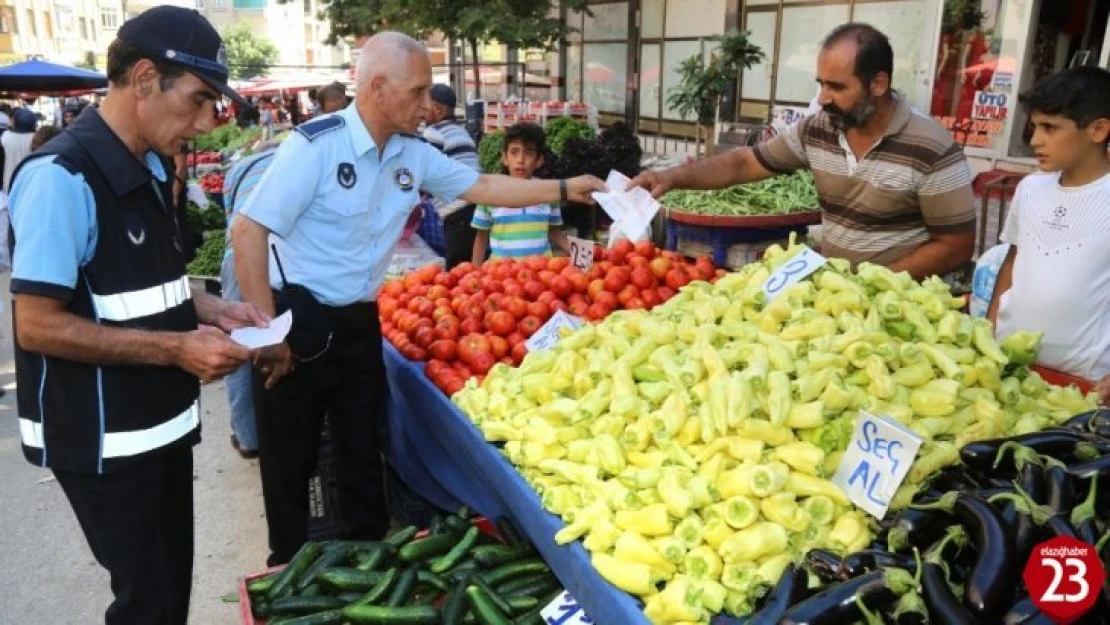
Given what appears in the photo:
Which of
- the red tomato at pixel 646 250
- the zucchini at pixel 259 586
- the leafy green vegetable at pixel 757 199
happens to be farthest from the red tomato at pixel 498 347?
the leafy green vegetable at pixel 757 199

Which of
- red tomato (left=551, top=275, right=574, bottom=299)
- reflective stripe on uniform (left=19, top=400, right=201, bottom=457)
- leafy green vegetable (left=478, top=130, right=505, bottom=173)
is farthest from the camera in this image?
leafy green vegetable (left=478, top=130, right=505, bottom=173)

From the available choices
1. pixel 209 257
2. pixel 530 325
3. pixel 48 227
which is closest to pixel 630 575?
pixel 48 227

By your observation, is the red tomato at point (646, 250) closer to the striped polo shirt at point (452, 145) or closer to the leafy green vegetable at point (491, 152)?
the striped polo shirt at point (452, 145)

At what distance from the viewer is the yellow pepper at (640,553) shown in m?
2.00

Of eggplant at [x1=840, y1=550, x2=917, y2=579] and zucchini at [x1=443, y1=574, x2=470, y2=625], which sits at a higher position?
eggplant at [x1=840, y1=550, x2=917, y2=579]

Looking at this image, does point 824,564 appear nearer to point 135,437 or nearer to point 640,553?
point 640,553

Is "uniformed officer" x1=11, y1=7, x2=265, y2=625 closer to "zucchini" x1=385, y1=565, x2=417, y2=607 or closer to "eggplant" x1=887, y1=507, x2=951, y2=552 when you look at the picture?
"zucchini" x1=385, y1=565, x2=417, y2=607

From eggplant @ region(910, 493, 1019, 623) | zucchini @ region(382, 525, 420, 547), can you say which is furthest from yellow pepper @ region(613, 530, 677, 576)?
zucchini @ region(382, 525, 420, 547)

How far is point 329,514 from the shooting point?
12.6 feet

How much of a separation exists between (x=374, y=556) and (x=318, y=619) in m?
0.32

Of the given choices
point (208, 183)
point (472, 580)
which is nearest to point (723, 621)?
point (472, 580)

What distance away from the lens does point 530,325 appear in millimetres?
3766

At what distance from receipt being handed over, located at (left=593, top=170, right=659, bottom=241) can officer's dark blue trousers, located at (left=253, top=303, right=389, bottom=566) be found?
115 cm

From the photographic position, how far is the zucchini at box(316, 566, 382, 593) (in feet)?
9.17
